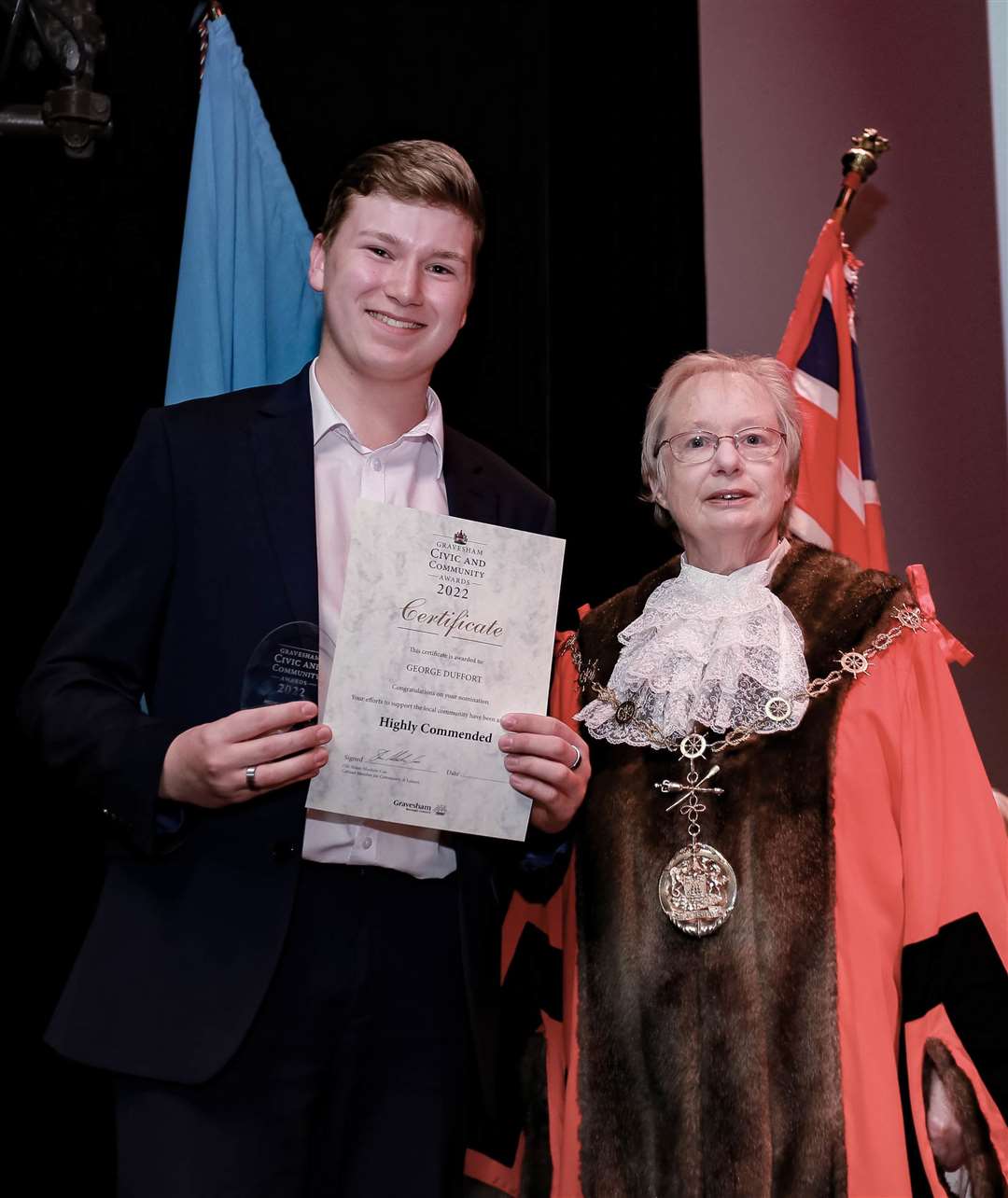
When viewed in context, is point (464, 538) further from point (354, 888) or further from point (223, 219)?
point (223, 219)

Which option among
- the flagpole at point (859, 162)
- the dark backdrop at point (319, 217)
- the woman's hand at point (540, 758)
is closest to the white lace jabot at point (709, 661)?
the woman's hand at point (540, 758)

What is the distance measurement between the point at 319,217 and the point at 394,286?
43.6 inches

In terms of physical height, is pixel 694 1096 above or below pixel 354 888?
below

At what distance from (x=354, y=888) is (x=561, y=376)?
1594 millimetres

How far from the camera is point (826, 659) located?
194 cm

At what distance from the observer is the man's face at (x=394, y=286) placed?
1904mm

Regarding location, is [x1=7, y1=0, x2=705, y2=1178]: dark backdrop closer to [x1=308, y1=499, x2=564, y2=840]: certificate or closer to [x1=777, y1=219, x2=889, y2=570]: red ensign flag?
[x1=777, y1=219, x2=889, y2=570]: red ensign flag

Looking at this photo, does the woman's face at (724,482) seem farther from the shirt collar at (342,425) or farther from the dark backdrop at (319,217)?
the dark backdrop at (319,217)

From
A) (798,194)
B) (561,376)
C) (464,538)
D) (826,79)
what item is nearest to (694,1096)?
(464,538)

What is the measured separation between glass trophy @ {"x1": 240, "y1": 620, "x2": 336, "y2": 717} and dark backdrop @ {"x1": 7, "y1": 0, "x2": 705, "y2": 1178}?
0.99 metres

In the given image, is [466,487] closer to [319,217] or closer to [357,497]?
[357,497]

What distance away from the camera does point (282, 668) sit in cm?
154

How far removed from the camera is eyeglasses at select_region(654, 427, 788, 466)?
6.63ft

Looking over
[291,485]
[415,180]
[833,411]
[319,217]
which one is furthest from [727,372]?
[319,217]
